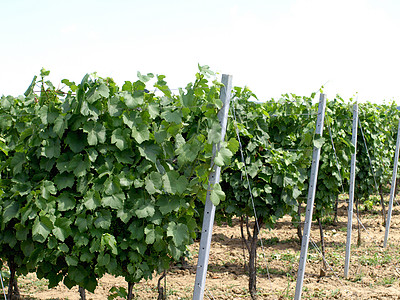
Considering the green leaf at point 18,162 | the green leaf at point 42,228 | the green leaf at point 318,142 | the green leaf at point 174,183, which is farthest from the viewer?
the green leaf at point 318,142

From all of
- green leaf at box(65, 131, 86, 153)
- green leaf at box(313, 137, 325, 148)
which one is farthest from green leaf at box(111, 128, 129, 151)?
green leaf at box(313, 137, 325, 148)

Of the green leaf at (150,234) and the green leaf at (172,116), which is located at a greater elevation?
the green leaf at (172,116)

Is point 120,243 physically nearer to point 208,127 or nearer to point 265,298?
point 208,127

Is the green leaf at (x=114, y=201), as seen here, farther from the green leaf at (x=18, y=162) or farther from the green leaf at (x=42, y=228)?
the green leaf at (x=18, y=162)

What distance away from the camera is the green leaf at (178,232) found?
3.05 meters

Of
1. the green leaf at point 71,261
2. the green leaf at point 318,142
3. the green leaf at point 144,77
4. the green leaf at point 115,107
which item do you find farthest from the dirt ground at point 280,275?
the green leaf at point 144,77

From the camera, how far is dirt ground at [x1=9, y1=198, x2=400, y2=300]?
5477 mm

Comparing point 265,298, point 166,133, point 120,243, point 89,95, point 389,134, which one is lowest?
point 265,298

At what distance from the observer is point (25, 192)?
9.93 feet

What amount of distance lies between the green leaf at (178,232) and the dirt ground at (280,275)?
1462 millimetres

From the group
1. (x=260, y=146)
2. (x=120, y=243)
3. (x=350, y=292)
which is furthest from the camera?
(x=350, y=292)

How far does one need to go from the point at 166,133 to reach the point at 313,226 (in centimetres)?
777

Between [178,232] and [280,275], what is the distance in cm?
383

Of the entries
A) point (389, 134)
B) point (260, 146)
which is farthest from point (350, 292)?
point (389, 134)
